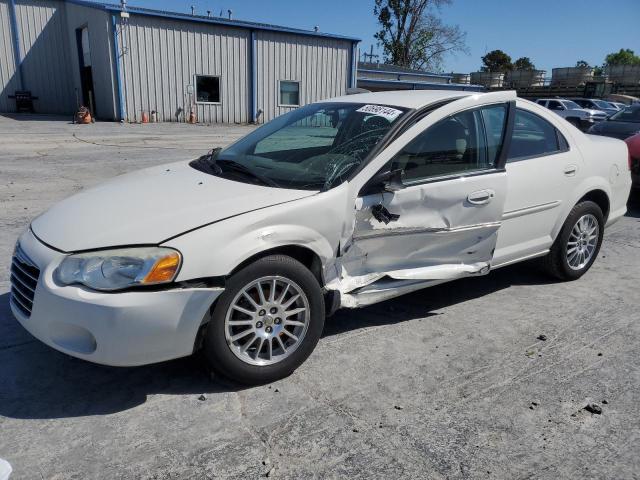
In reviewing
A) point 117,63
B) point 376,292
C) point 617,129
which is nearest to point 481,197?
point 376,292

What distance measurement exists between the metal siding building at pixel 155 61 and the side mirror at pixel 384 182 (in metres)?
20.1

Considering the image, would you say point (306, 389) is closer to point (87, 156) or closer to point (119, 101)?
point (87, 156)

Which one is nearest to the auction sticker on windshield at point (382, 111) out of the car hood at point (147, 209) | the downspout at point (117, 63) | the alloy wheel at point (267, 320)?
the car hood at point (147, 209)

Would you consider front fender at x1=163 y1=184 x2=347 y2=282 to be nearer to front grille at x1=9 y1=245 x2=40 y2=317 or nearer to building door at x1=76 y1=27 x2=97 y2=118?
front grille at x1=9 y1=245 x2=40 y2=317

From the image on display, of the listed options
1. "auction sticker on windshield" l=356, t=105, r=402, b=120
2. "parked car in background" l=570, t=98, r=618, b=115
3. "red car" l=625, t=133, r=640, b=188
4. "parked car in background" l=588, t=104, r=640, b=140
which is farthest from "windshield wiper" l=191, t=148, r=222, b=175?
"parked car in background" l=570, t=98, r=618, b=115

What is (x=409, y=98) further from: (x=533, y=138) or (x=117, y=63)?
(x=117, y=63)

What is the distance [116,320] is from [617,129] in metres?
9.31

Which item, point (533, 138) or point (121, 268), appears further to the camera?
point (533, 138)

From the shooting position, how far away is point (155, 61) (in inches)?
850

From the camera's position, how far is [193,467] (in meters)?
2.40

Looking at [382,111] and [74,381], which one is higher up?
Result: [382,111]

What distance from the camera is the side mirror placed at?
10.9 feet

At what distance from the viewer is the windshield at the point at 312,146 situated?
11.1 ft

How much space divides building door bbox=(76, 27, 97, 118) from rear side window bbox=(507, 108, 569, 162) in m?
22.5
